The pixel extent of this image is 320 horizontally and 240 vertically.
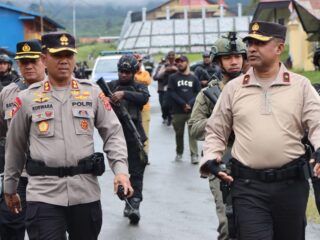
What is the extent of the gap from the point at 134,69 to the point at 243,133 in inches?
166

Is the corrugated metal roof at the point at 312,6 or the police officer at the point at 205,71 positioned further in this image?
the corrugated metal roof at the point at 312,6

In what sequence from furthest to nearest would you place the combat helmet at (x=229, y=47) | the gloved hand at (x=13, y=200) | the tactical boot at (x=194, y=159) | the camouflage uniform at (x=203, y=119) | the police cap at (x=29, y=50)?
1. the tactical boot at (x=194, y=159)
2. the police cap at (x=29, y=50)
3. the combat helmet at (x=229, y=47)
4. the camouflage uniform at (x=203, y=119)
5. the gloved hand at (x=13, y=200)

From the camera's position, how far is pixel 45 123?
5.12 m

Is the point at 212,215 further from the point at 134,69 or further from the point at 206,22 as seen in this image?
the point at 206,22

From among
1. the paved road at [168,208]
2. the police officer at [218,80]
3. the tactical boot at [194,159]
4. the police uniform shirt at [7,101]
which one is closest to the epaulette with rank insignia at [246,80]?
the police officer at [218,80]

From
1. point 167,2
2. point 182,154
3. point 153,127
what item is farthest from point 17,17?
point 167,2

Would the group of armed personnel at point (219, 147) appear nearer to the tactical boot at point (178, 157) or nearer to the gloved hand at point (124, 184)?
the gloved hand at point (124, 184)

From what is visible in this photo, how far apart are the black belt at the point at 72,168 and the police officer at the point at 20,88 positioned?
1408 millimetres

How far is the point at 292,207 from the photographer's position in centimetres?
494

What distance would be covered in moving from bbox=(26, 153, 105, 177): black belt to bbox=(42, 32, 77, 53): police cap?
29.7 inches

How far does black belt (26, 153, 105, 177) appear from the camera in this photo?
5.08 metres

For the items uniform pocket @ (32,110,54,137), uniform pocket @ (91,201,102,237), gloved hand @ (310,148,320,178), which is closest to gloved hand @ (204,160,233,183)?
gloved hand @ (310,148,320,178)

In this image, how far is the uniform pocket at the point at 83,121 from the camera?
5.14 m

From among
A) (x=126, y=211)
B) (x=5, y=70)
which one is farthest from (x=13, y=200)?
(x=5, y=70)
